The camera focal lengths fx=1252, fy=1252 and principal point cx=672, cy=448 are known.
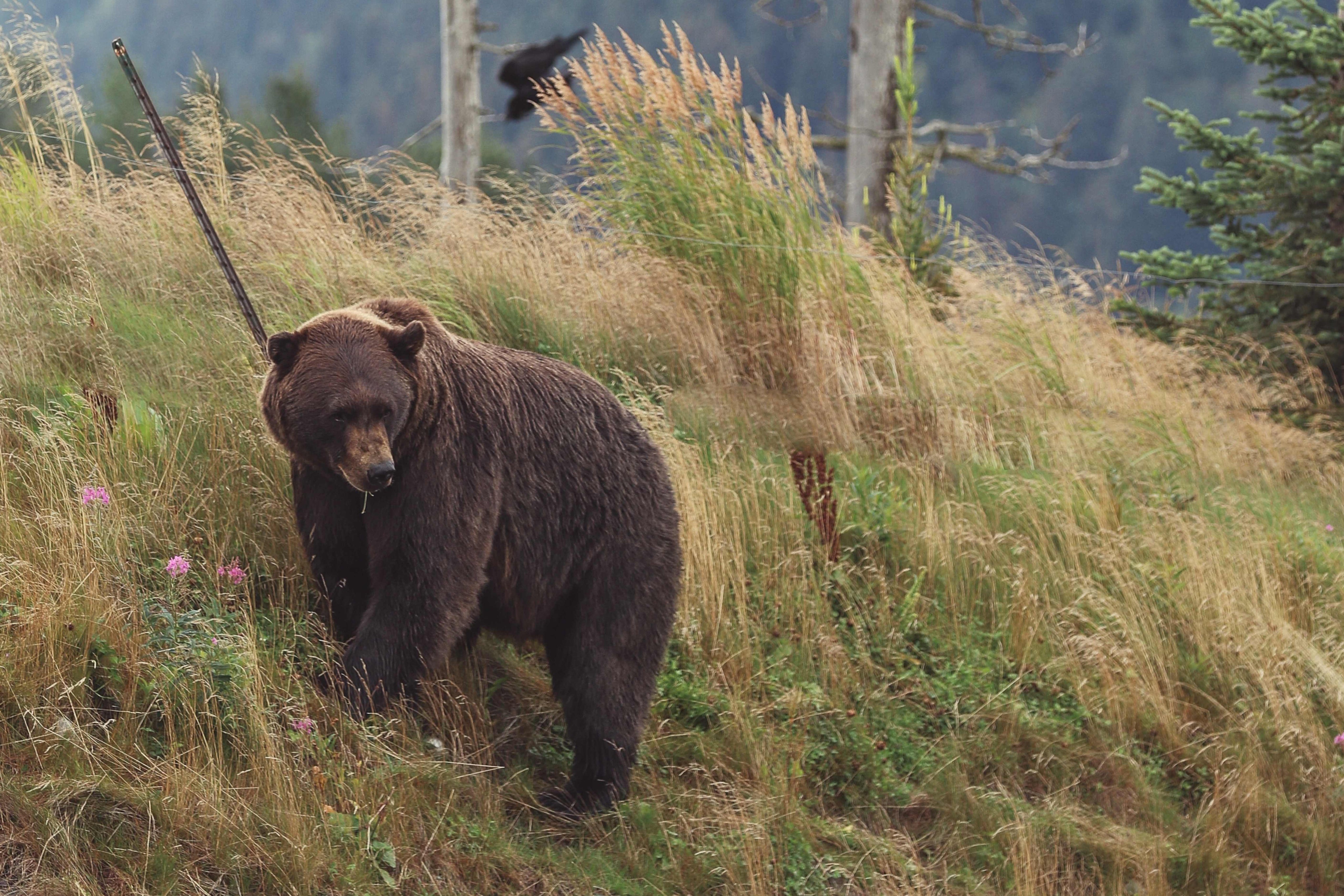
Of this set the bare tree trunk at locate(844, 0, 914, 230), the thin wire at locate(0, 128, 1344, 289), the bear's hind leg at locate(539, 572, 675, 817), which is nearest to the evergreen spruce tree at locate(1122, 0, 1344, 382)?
the thin wire at locate(0, 128, 1344, 289)

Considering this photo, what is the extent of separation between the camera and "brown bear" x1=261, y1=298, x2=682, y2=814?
3.46 metres

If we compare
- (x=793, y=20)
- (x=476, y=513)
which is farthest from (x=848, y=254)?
(x=793, y=20)

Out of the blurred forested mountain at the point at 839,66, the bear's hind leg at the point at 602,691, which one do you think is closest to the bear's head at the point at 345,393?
the bear's hind leg at the point at 602,691

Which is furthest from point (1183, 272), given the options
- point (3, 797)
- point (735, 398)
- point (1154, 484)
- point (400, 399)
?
point (3, 797)

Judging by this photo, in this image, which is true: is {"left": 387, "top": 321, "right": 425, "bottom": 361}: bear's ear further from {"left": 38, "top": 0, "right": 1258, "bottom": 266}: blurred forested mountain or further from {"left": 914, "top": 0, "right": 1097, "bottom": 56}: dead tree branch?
{"left": 38, "top": 0, "right": 1258, "bottom": 266}: blurred forested mountain

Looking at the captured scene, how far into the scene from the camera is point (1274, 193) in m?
8.82

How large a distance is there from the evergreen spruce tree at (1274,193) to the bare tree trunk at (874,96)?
13.2ft

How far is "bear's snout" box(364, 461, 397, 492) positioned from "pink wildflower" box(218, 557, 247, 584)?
792mm

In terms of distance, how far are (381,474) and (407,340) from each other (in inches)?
18.3

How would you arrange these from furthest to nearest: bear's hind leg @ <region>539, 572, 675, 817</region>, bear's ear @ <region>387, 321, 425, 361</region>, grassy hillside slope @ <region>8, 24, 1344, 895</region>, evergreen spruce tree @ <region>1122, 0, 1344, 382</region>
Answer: evergreen spruce tree @ <region>1122, 0, 1344, 382</region>
bear's hind leg @ <region>539, 572, 675, 817</region>
bear's ear @ <region>387, 321, 425, 361</region>
grassy hillside slope @ <region>8, 24, 1344, 895</region>

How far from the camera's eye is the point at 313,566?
12.2 ft

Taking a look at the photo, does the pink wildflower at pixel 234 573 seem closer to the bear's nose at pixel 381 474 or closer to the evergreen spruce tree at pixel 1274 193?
the bear's nose at pixel 381 474

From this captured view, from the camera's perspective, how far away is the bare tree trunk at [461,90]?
14.0m

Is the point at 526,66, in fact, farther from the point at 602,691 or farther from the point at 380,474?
the point at 380,474
